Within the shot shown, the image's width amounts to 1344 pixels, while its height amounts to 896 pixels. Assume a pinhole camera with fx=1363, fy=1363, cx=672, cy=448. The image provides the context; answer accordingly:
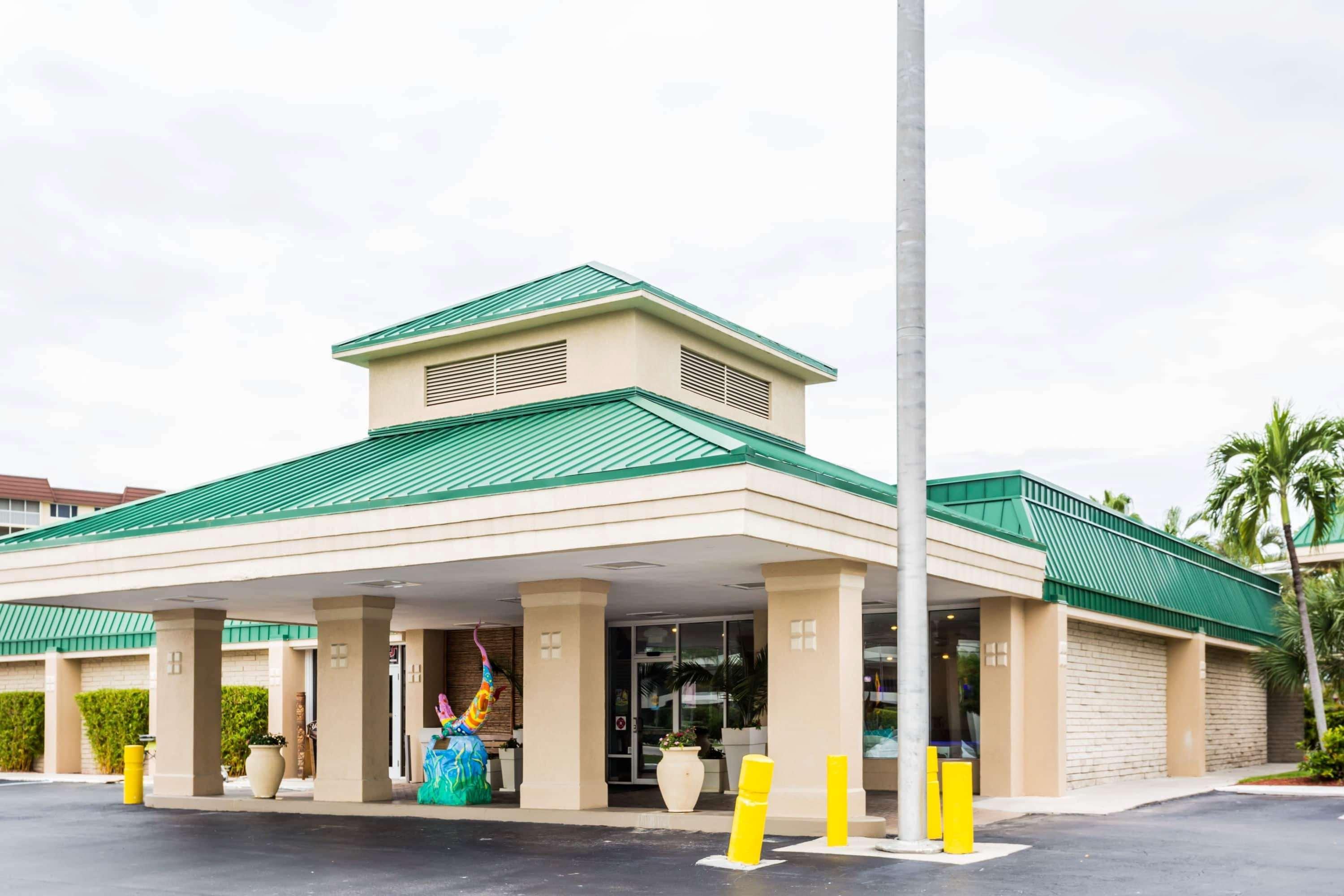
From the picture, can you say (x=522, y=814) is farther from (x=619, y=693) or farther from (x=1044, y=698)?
(x=1044, y=698)

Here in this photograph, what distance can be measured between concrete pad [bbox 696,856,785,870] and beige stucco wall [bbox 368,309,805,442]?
840 centimetres

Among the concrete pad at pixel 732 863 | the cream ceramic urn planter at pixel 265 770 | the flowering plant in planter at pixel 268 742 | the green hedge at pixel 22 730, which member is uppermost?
the concrete pad at pixel 732 863

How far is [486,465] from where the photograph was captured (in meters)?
18.7

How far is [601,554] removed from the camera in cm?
1706

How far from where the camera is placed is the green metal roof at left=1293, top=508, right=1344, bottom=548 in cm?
4275

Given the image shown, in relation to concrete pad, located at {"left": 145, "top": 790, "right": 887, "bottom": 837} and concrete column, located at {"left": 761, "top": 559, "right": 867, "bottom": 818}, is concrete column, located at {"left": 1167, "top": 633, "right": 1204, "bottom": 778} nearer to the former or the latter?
concrete pad, located at {"left": 145, "top": 790, "right": 887, "bottom": 837}

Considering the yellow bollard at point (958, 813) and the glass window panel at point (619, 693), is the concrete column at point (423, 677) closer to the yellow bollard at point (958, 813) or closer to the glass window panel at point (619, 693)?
the glass window panel at point (619, 693)

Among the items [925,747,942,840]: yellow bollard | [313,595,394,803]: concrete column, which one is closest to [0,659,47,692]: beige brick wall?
[313,595,394,803]: concrete column

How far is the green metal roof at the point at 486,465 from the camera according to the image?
16547 mm

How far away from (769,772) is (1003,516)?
1145 cm

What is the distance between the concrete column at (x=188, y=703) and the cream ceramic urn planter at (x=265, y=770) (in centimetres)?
98

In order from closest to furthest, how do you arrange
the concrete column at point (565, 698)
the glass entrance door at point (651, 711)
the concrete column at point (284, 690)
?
the concrete column at point (565, 698)
the glass entrance door at point (651, 711)
the concrete column at point (284, 690)

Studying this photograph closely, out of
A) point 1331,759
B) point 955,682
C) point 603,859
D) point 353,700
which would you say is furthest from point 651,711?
point 1331,759

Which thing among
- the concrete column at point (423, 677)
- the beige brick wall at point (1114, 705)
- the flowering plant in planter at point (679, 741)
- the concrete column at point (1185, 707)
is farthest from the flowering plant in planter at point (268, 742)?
the concrete column at point (1185, 707)
